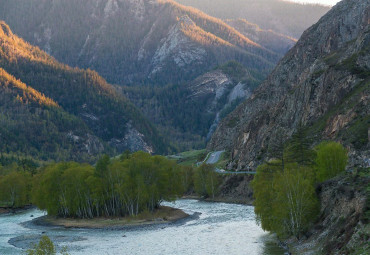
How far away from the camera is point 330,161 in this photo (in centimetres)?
9275

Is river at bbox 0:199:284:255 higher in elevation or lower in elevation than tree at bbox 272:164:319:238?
lower

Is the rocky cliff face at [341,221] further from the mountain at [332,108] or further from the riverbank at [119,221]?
the riverbank at [119,221]

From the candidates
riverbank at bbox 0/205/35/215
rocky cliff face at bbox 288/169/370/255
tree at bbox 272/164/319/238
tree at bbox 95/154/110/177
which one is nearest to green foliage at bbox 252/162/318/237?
tree at bbox 272/164/319/238

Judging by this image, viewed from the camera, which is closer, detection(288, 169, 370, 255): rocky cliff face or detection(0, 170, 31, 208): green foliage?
detection(288, 169, 370, 255): rocky cliff face

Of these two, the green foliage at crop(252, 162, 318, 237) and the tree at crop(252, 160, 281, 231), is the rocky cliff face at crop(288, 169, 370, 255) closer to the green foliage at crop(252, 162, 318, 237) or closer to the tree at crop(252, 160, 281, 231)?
the green foliage at crop(252, 162, 318, 237)

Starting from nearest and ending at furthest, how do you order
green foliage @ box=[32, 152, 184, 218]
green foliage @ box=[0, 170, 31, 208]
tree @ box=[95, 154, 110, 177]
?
1. green foliage @ box=[32, 152, 184, 218]
2. tree @ box=[95, 154, 110, 177]
3. green foliage @ box=[0, 170, 31, 208]

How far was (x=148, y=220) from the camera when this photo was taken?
393 feet

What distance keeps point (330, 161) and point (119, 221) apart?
178 ft

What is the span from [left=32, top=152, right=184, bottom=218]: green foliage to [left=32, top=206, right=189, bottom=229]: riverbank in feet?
9.43

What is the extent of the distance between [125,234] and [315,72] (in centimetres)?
9807

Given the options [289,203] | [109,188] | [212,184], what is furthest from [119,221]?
[212,184]

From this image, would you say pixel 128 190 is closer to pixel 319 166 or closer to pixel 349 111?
pixel 319 166

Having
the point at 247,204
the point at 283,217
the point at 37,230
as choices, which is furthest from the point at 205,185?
the point at 283,217

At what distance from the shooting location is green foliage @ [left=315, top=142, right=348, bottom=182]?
90.8 m
